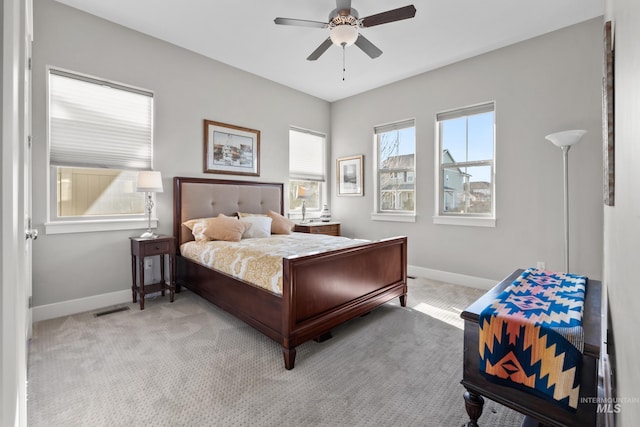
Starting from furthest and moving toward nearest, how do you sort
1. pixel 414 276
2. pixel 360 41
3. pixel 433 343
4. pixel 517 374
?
pixel 414 276 → pixel 360 41 → pixel 433 343 → pixel 517 374

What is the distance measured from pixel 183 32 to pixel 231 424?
376 cm

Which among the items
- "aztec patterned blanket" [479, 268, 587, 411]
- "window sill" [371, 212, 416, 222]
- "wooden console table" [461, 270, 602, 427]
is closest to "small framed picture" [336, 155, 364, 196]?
"window sill" [371, 212, 416, 222]

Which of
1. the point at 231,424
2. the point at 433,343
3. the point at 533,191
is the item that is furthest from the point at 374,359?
the point at 533,191

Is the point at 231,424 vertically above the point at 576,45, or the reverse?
the point at 576,45

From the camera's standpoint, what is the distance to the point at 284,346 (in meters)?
2.02

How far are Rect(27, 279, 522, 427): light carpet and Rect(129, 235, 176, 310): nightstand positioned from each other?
0.34m

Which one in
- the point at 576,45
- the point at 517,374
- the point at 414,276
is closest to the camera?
the point at 517,374

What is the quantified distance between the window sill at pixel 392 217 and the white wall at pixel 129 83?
191 centimetres

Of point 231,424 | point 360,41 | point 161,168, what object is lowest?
point 231,424

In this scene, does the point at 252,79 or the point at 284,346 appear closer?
the point at 284,346

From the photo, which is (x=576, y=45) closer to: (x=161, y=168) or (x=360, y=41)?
(x=360, y=41)

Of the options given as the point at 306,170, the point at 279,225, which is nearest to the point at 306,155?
the point at 306,170

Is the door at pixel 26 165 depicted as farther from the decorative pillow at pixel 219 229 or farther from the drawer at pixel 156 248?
the decorative pillow at pixel 219 229

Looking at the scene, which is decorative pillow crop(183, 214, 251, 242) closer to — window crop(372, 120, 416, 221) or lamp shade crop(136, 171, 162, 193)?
lamp shade crop(136, 171, 162, 193)
